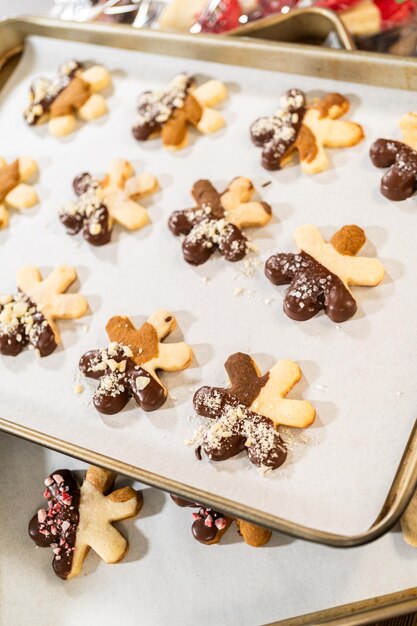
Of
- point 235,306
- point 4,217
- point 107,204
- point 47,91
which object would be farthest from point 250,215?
point 47,91

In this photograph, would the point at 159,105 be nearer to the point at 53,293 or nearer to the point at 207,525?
the point at 53,293

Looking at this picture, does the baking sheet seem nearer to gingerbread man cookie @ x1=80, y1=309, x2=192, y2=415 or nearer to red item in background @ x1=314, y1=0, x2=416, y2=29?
gingerbread man cookie @ x1=80, y1=309, x2=192, y2=415

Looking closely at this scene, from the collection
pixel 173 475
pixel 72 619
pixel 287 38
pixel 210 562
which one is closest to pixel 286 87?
pixel 287 38

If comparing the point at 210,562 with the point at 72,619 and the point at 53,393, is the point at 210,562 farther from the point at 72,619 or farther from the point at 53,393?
the point at 53,393

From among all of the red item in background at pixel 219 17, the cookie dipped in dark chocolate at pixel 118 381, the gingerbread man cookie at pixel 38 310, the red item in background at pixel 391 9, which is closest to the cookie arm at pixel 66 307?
the gingerbread man cookie at pixel 38 310

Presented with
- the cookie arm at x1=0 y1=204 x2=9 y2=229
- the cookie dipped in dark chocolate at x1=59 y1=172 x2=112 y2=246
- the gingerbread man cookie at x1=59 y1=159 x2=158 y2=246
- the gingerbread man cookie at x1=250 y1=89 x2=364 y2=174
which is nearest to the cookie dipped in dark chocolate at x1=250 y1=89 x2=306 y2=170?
the gingerbread man cookie at x1=250 y1=89 x2=364 y2=174

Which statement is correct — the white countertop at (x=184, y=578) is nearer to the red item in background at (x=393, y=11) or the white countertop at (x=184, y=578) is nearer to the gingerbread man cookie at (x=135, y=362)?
the gingerbread man cookie at (x=135, y=362)
